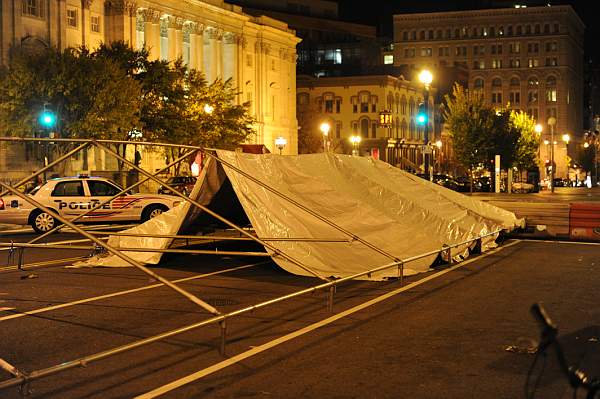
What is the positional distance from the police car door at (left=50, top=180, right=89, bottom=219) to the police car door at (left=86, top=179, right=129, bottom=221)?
382 millimetres

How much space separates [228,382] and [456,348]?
2.96 metres

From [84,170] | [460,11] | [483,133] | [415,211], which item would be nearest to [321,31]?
[460,11]

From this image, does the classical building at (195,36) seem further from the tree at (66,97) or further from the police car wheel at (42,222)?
the police car wheel at (42,222)

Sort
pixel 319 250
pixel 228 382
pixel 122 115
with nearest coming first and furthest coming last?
1. pixel 228 382
2. pixel 319 250
3. pixel 122 115

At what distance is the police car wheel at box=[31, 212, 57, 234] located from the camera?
27.8 meters

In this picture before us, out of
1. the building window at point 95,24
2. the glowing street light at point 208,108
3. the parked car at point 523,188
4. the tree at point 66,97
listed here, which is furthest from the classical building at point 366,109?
the tree at point 66,97

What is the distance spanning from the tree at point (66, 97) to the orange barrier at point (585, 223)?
3265cm

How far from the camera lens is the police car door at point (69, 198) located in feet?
91.7

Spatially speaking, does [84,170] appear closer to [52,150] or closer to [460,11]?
[52,150]

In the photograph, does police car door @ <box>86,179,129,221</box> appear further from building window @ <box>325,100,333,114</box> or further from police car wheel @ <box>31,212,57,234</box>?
building window @ <box>325,100,333,114</box>

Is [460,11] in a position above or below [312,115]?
above

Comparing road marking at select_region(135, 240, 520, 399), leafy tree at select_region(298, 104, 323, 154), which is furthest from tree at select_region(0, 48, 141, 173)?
leafy tree at select_region(298, 104, 323, 154)

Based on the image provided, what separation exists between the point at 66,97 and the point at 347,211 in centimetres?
3785

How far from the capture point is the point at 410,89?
117250 millimetres
